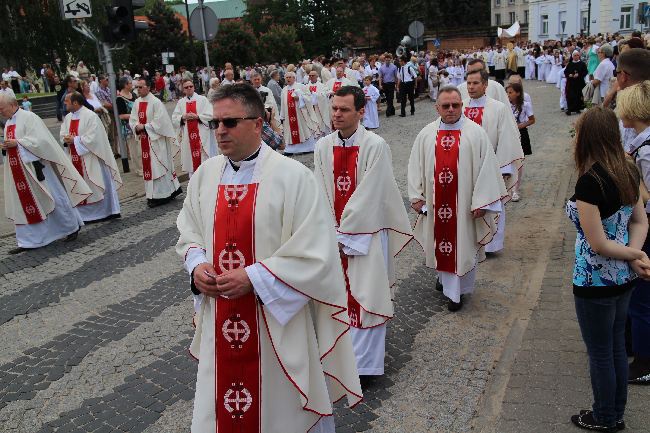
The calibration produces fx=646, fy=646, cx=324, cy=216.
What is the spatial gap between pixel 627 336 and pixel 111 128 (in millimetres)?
12998

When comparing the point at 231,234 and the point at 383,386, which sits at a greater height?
the point at 231,234

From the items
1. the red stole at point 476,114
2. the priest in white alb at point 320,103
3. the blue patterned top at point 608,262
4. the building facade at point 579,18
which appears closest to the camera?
the blue patterned top at point 608,262

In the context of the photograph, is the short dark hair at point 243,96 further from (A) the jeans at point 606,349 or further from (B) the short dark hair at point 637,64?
(B) the short dark hair at point 637,64

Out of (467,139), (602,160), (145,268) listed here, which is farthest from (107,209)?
(602,160)

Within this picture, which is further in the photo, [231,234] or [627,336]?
[627,336]

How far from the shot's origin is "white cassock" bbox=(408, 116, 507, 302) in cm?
562

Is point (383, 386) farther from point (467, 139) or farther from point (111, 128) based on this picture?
point (111, 128)

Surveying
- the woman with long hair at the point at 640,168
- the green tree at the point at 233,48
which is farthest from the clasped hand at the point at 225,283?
the green tree at the point at 233,48

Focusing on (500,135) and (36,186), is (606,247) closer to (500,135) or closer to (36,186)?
(500,135)

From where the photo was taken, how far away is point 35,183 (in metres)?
8.84

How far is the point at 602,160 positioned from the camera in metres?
3.26

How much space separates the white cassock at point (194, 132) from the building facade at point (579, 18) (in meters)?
39.2

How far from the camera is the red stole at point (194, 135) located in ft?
37.3

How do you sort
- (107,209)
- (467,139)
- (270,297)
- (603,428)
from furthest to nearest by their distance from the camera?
(107,209) → (467,139) → (603,428) → (270,297)
